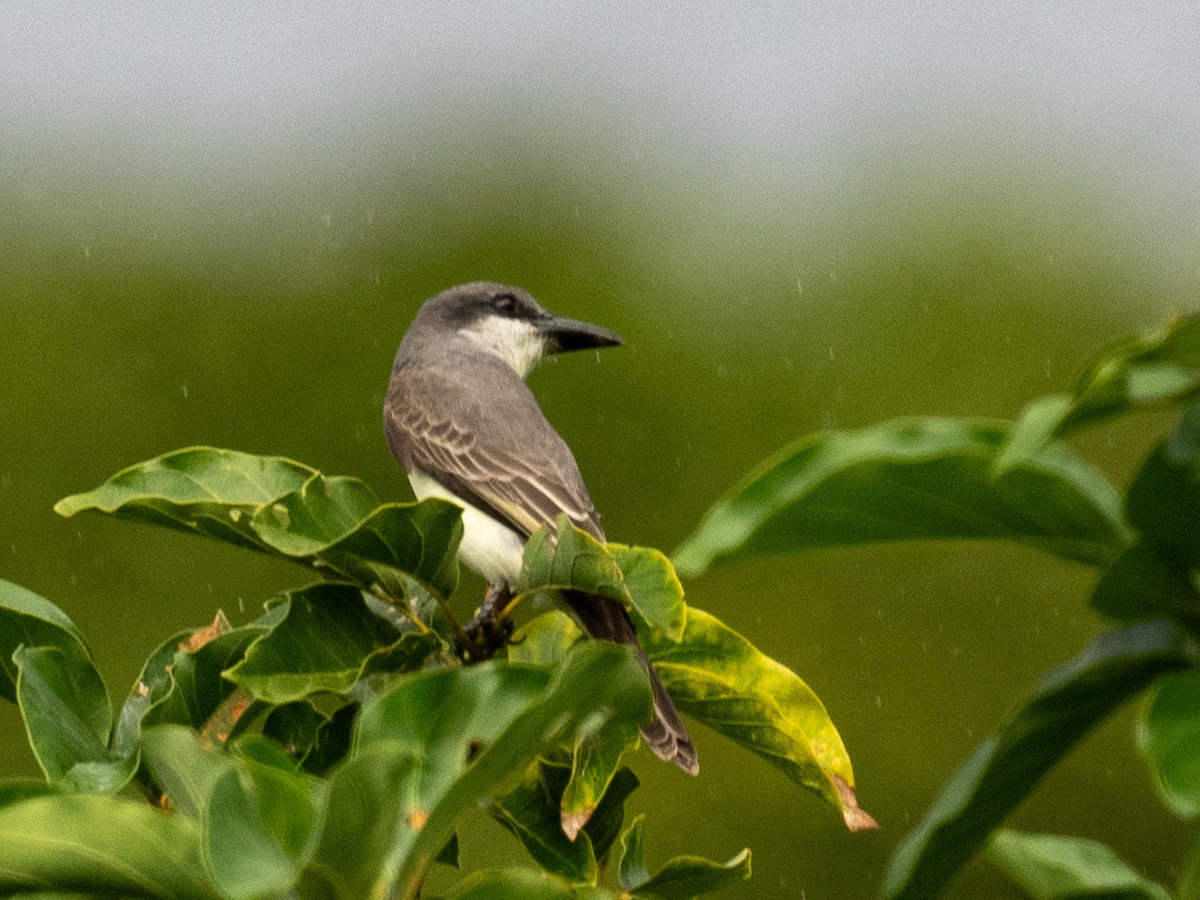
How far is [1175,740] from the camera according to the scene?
6.06 feet

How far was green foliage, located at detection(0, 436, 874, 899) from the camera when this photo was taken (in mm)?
1449

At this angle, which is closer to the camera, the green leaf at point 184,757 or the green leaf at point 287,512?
the green leaf at point 184,757

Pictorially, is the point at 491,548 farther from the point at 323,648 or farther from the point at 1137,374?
the point at 1137,374

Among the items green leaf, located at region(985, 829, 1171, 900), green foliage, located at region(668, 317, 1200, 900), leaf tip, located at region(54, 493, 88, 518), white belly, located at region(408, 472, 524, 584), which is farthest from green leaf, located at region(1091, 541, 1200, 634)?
white belly, located at region(408, 472, 524, 584)

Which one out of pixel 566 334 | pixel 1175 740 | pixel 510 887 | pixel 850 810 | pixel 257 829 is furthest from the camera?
pixel 566 334

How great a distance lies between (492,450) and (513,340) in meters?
0.89

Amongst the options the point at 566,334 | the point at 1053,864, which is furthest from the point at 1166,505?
the point at 566,334

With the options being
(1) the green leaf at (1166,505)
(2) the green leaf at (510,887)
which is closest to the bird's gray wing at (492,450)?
(1) the green leaf at (1166,505)

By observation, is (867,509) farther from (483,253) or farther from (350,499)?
(483,253)

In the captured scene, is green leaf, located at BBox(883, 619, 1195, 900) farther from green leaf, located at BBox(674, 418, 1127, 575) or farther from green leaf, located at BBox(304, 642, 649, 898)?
green leaf, located at BBox(304, 642, 649, 898)

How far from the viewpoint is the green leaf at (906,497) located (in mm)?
2127

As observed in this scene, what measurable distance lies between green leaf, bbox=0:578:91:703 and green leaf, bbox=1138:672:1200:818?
1.20 metres

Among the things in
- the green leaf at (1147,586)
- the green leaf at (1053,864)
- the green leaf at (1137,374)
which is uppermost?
the green leaf at (1137,374)

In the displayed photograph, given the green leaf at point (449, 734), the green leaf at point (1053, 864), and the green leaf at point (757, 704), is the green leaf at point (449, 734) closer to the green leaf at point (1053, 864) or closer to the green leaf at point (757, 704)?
the green leaf at point (757, 704)
